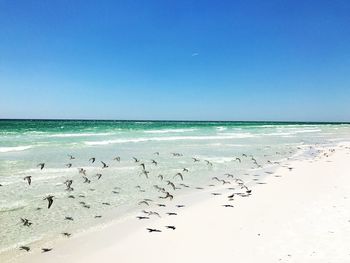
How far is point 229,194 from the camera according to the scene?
35.9ft

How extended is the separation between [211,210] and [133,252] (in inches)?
119

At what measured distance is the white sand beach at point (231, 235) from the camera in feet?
20.4

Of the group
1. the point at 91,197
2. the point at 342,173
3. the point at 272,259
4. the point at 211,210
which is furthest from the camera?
the point at 342,173

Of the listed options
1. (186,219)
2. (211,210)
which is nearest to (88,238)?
(186,219)

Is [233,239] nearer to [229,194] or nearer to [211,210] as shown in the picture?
[211,210]

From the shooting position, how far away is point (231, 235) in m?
7.19

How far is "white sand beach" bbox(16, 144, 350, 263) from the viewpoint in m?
6.21

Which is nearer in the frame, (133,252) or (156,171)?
(133,252)

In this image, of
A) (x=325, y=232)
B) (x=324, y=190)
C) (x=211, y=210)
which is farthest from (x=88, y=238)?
(x=324, y=190)

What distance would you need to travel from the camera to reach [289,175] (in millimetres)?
14344

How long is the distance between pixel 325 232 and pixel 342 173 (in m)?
7.87

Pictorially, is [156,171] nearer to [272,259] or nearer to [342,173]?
[342,173]

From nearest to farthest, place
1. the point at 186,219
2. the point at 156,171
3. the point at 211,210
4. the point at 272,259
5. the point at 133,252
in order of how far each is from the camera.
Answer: the point at 272,259 < the point at 133,252 < the point at 186,219 < the point at 211,210 < the point at 156,171

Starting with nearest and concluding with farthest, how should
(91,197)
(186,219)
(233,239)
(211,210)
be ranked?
(233,239), (186,219), (211,210), (91,197)
